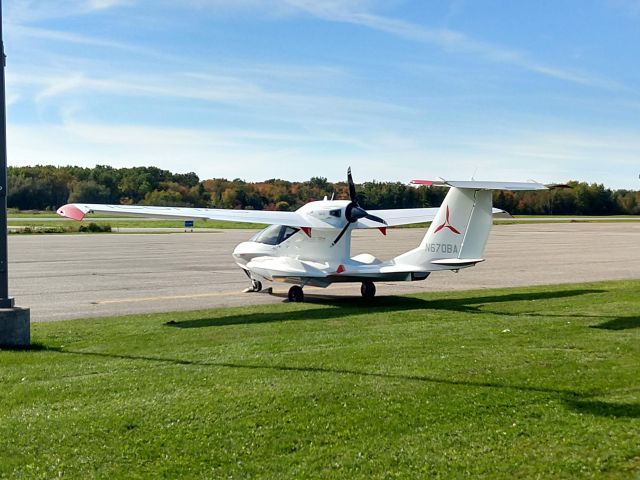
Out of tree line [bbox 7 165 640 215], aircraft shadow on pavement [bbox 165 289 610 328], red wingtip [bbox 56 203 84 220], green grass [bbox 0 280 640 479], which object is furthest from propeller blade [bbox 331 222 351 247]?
tree line [bbox 7 165 640 215]

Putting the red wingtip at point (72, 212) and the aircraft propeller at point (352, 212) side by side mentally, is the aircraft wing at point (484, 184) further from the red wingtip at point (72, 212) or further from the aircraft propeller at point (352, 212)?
the red wingtip at point (72, 212)

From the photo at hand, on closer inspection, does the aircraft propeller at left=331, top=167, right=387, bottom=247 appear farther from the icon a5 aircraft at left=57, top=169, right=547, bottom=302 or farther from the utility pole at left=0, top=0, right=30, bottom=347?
the utility pole at left=0, top=0, right=30, bottom=347

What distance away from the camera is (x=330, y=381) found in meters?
8.36

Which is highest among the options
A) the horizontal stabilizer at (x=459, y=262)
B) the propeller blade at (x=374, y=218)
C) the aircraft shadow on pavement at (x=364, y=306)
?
the propeller blade at (x=374, y=218)

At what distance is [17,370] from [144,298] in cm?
1047

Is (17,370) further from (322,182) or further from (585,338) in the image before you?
(322,182)

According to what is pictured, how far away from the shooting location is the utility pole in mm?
11344

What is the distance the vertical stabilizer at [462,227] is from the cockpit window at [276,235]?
4.50m

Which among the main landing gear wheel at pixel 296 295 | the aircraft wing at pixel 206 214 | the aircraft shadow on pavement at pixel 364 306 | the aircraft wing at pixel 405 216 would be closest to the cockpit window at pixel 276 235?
the aircraft wing at pixel 206 214

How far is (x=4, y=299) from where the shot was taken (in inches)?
456

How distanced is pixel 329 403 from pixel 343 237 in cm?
1150

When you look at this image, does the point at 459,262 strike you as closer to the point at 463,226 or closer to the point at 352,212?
the point at 463,226

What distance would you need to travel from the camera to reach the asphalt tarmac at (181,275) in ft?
62.7

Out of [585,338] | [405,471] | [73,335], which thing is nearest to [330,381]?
[405,471]
